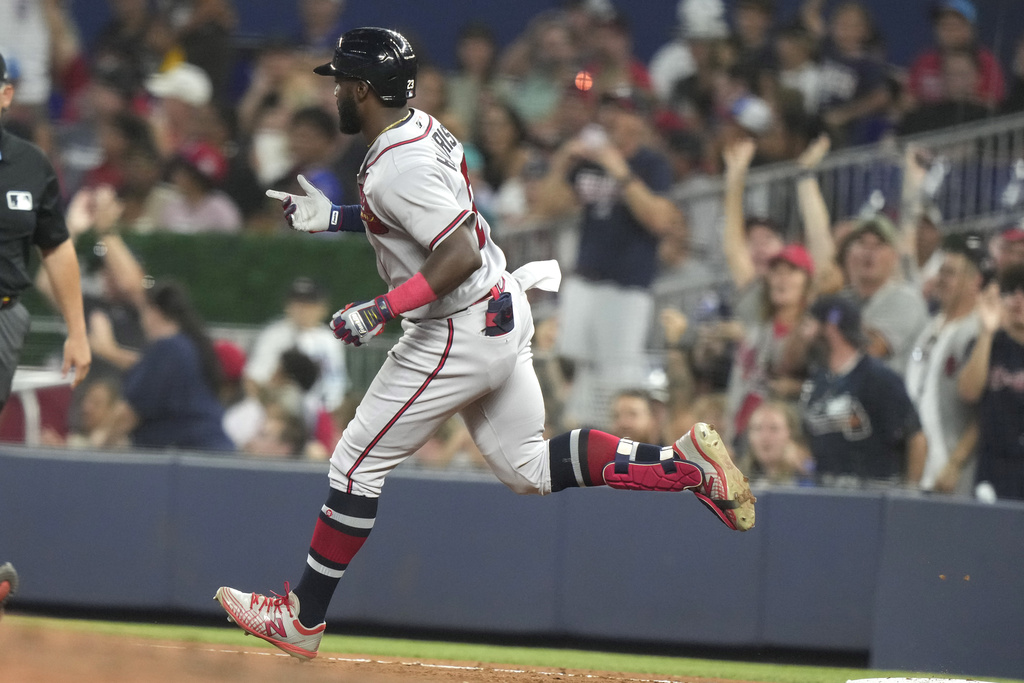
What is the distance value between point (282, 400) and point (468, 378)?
3.04 meters

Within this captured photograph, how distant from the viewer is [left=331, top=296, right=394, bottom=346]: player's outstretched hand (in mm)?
3727

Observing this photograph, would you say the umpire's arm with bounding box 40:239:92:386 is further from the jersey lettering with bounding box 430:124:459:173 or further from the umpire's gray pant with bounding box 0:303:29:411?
the jersey lettering with bounding box 430:124:459:173

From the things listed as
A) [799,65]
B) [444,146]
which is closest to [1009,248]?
[799,65]

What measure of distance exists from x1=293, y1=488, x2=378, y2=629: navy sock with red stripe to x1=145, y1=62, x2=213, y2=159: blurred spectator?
17.6ft

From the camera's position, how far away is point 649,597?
20.7ft

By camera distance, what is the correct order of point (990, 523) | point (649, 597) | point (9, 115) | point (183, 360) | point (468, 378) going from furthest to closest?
point (9, 115) < point (183, 360) < point (649, 597) < point (990, 523) < point (468, 378)

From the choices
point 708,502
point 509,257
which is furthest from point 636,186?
point 708,502

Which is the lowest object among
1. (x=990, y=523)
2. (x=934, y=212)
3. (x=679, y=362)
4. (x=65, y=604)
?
(x=65, y=604)

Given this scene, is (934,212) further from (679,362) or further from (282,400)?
(282,400)

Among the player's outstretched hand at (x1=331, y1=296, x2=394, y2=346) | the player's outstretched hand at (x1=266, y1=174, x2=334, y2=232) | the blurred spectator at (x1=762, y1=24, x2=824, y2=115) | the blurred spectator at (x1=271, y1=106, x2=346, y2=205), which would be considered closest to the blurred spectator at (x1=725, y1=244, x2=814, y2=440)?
the blurred spectator at (x1=762, y1=24, x2=824, y2=115)

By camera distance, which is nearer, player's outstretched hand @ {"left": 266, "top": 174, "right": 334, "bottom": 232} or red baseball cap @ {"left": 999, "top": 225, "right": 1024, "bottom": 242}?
player's outstretched hand @ {"left": 266, "top": 174, "right": 334, "bottom": 232}

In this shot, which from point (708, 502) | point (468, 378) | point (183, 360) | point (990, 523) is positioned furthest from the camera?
point (183, 360)

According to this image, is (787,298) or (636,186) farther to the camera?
(636,186)

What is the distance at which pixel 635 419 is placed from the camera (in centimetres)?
638
